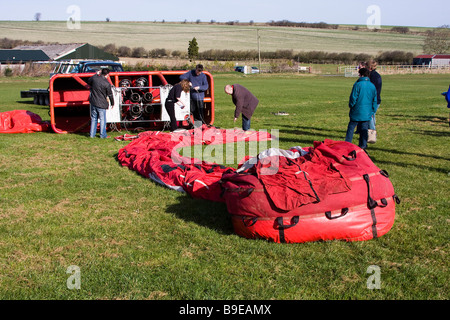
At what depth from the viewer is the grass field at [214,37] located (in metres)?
87.0

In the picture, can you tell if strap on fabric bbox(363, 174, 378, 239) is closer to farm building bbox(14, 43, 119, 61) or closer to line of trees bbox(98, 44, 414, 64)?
farm building bbox(14, 43, 119, 61)

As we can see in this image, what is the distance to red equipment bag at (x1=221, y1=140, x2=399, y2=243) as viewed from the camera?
4.81 meters

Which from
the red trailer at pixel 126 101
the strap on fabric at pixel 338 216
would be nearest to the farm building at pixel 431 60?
the red trailer at pixel 126 101

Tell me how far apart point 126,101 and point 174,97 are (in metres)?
2.05

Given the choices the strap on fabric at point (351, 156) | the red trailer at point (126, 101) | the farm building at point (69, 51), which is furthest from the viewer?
the farm building at point (69, 51)

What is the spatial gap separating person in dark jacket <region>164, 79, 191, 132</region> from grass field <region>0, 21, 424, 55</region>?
7181 centimetres

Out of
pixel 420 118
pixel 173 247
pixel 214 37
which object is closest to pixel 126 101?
pixel 173 247

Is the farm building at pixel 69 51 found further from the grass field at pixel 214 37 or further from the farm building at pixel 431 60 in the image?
the farm building at pixel 431 60

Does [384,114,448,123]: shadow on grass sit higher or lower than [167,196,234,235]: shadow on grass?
higher

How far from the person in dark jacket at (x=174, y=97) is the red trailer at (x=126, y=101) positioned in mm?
565

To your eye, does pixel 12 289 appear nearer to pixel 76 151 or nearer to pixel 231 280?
pixel 231 280

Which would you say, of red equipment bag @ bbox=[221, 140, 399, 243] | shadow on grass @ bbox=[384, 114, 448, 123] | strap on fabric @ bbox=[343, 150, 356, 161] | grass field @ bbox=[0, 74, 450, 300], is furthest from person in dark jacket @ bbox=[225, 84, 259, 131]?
shadow on grass @ bbox=[384, 114, 448, 123]

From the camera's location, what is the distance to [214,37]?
100125 millimetres
